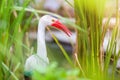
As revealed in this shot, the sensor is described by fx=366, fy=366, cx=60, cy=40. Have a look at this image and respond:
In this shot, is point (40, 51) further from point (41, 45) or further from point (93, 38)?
point (93, 38)

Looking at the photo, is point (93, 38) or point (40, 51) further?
point (40, 51)

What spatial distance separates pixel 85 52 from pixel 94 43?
0.18 ft

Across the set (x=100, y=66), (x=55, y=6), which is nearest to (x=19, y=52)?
(x=100, y=66)

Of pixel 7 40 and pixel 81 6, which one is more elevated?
pixel 81 6

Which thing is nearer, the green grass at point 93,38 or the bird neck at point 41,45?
the green grass at point 93,38

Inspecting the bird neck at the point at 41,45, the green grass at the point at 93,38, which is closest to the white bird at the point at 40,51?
the bird neck at the point at 41,45

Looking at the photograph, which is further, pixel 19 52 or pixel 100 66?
pixel 19 52

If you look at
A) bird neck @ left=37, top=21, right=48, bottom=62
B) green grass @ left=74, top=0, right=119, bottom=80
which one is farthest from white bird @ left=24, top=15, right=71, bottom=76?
green grass @ left=74, top=0, right=119, bottom=80

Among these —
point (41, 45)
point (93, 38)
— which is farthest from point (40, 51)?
point (93, 38)

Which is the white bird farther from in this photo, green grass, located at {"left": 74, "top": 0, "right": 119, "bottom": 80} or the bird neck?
green grass, located at {"left": 74, "top": 0, "right": 119, "bottom": 80}

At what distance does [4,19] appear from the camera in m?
1.25

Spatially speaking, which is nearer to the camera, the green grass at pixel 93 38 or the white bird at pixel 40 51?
the green grass at pixel 93 38

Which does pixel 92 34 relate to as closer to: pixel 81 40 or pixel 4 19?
pixel 81 40

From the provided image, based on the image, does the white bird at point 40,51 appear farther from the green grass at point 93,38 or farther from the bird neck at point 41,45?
the green grass at point 93,38
